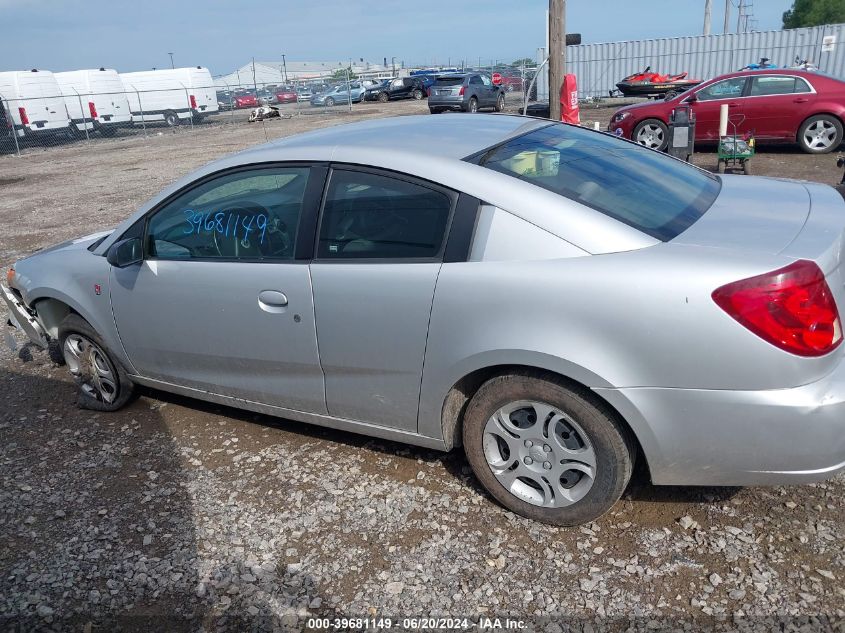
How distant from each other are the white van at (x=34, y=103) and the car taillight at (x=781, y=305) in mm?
26846

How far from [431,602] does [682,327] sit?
1.40 meters

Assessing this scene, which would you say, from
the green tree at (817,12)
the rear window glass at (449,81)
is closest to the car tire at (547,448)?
the rear window glass at (449,81)

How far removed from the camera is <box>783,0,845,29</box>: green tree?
58331mm

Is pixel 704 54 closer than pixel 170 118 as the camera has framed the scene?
Yes

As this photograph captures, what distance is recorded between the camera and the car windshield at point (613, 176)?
2.86 m

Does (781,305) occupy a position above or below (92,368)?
above

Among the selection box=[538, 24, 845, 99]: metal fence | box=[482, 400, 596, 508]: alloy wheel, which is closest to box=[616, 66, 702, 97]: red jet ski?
box=[538, 24, 845, 99]: metal fence

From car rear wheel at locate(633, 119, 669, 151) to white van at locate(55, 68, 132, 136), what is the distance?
21.6m

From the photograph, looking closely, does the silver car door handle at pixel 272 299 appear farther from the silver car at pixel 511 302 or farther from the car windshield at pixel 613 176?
the car windshield at pixel 613 176

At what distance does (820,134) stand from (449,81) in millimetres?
15867

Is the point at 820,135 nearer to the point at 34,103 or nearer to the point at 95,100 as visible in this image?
the point at 34,103

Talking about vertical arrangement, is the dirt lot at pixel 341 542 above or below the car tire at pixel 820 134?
below

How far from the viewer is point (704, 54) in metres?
26.1

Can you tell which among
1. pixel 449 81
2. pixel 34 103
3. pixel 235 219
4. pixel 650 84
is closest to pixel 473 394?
pixel 235 219
